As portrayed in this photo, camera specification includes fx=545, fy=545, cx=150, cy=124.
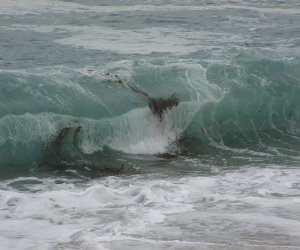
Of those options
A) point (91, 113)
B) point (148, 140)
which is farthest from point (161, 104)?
point (91, 113)

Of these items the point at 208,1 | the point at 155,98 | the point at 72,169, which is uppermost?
the point at 208,1

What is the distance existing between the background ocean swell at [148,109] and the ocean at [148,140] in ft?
0.07

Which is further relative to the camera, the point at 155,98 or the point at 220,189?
the point at 155,98

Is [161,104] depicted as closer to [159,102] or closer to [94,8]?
[159,102]

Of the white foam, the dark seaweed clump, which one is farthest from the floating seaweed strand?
the white foam

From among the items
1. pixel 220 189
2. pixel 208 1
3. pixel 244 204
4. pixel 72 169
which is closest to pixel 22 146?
pixel 72 169

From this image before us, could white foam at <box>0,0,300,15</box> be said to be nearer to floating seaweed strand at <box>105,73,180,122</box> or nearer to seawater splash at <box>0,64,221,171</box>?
seawater splash at <box>0,64,221,171</box>

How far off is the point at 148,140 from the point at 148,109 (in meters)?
0.63

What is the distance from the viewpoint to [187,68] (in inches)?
393

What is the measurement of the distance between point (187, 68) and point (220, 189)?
14.7 feet

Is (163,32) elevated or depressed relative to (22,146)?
elevated

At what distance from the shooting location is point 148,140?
809 centimetres

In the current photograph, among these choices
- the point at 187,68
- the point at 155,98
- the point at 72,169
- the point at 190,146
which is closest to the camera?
the point at 72,169

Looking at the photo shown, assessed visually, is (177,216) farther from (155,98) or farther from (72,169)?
(155,98)
